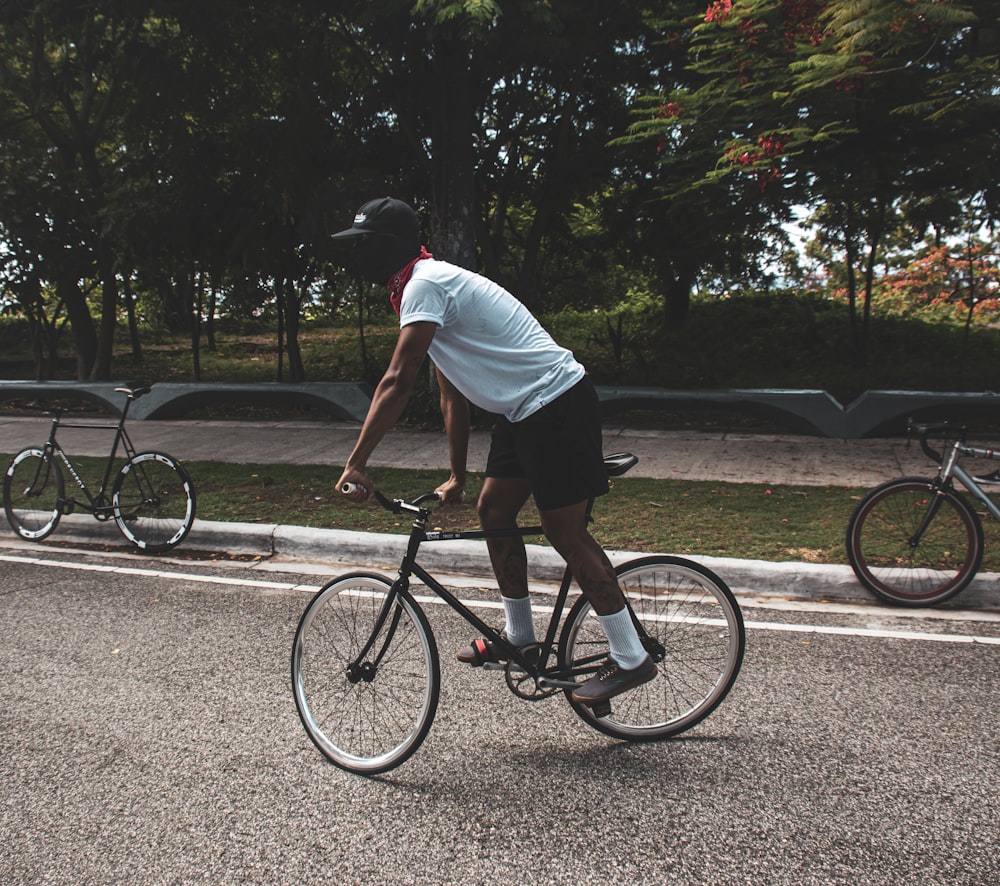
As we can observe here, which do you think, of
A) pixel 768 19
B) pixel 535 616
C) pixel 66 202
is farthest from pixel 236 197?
pixel 535 616

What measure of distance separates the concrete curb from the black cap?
3113 mm

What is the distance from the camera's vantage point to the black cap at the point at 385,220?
3066 millimetres

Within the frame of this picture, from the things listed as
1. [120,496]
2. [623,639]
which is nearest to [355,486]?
[623,639]

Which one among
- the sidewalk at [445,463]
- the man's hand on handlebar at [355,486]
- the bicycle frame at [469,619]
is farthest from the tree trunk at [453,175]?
the man's hand on handlebar at [355,486]

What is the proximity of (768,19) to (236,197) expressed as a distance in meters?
8.55

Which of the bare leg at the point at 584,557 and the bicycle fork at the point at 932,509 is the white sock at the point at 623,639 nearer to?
the bare leg at the point at 584,557

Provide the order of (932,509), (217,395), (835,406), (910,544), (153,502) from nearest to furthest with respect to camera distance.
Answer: (932,509) → (910,544) → (153,502) → (835,406) → (217,395)

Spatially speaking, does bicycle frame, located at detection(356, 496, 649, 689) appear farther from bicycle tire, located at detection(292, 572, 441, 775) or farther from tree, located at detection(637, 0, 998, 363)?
tree, located at detection(637, 0, 998, 363)

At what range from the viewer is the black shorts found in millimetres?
3166

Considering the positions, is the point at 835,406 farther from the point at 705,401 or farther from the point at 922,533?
the point at 922,533

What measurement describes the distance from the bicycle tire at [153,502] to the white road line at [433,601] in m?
0.44

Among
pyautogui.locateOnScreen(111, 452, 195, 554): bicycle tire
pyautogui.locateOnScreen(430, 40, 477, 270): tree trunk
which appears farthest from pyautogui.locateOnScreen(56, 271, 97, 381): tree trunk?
pyautogui.locateOnScreen(111, 452, 195, 554): bicycle tire

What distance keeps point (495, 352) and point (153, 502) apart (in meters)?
4.47

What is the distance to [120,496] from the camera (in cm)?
674
